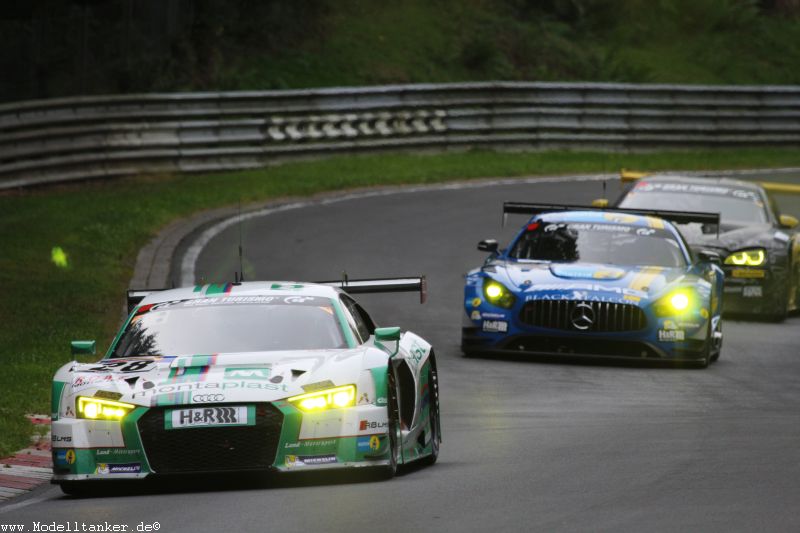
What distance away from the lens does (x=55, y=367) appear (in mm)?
14516

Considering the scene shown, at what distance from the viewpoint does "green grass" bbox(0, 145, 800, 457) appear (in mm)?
15281

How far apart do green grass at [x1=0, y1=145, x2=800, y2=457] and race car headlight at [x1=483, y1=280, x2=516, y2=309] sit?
337 cm

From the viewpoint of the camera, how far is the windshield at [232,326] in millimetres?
10148

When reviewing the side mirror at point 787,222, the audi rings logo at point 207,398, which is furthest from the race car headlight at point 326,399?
the side mirror at point 787,222

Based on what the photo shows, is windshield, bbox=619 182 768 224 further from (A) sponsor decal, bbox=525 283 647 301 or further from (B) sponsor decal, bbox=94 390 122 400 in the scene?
(B) sponsor decal, bbox=94 390 122 400

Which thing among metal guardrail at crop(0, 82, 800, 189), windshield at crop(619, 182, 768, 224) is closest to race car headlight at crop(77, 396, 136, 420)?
windshield at crop(619, 182, 768, 224)

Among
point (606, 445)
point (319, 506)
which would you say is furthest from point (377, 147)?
point (319, 506)

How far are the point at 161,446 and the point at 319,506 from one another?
1.07m

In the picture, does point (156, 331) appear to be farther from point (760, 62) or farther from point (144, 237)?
point (760, 62)

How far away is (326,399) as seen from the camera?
A: 9.27 meters

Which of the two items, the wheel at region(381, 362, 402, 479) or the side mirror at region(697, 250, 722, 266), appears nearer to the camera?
the wheel at region(381, 362, 402, 479)

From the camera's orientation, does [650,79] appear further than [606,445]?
Yes

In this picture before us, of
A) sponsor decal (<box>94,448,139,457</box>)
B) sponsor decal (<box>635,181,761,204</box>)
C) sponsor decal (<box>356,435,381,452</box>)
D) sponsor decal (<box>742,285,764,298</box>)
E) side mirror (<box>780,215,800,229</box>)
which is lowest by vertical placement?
sponsor decal (<box>94,448,139,457</box>)

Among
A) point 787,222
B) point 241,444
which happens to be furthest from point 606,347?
point 241,444
